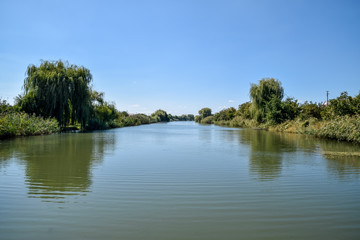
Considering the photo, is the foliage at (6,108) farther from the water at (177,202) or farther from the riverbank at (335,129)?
the riverbank at (335,129)

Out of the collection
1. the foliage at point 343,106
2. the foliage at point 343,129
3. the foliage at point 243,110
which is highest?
the foliage at point 243,110

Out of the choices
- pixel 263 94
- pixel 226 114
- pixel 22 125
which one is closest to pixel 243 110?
pixel 226 114

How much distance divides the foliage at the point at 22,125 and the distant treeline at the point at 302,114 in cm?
2092

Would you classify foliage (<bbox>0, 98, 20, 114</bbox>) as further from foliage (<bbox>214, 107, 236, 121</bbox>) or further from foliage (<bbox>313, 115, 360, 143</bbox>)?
foliage (<bbox>214, 107, 236, 121</bbox>)

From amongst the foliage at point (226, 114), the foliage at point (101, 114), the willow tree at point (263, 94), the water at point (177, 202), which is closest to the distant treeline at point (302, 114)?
the willow tree at point (263, 94)

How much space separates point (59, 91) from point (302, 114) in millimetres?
24828

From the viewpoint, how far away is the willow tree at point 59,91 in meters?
23.2

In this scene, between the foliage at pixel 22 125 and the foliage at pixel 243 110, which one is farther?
the foliage at pixel 243 110

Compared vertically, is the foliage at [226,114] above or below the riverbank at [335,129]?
above

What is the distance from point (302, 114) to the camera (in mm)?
28625

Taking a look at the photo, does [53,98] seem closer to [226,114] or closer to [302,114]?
[302,114]

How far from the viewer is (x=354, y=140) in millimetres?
15344

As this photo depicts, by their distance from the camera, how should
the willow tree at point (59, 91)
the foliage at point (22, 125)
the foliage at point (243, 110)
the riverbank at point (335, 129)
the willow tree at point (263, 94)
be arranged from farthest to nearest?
1. the foliage at point (243, 110)
2. the willow tree at point (263, 94)
3. the willow tree at point (59, 91)
4. the foliage at point (22, 125)
5. the riverbank at point (335, 129)

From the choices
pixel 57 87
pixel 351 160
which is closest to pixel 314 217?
pixel 351 160
